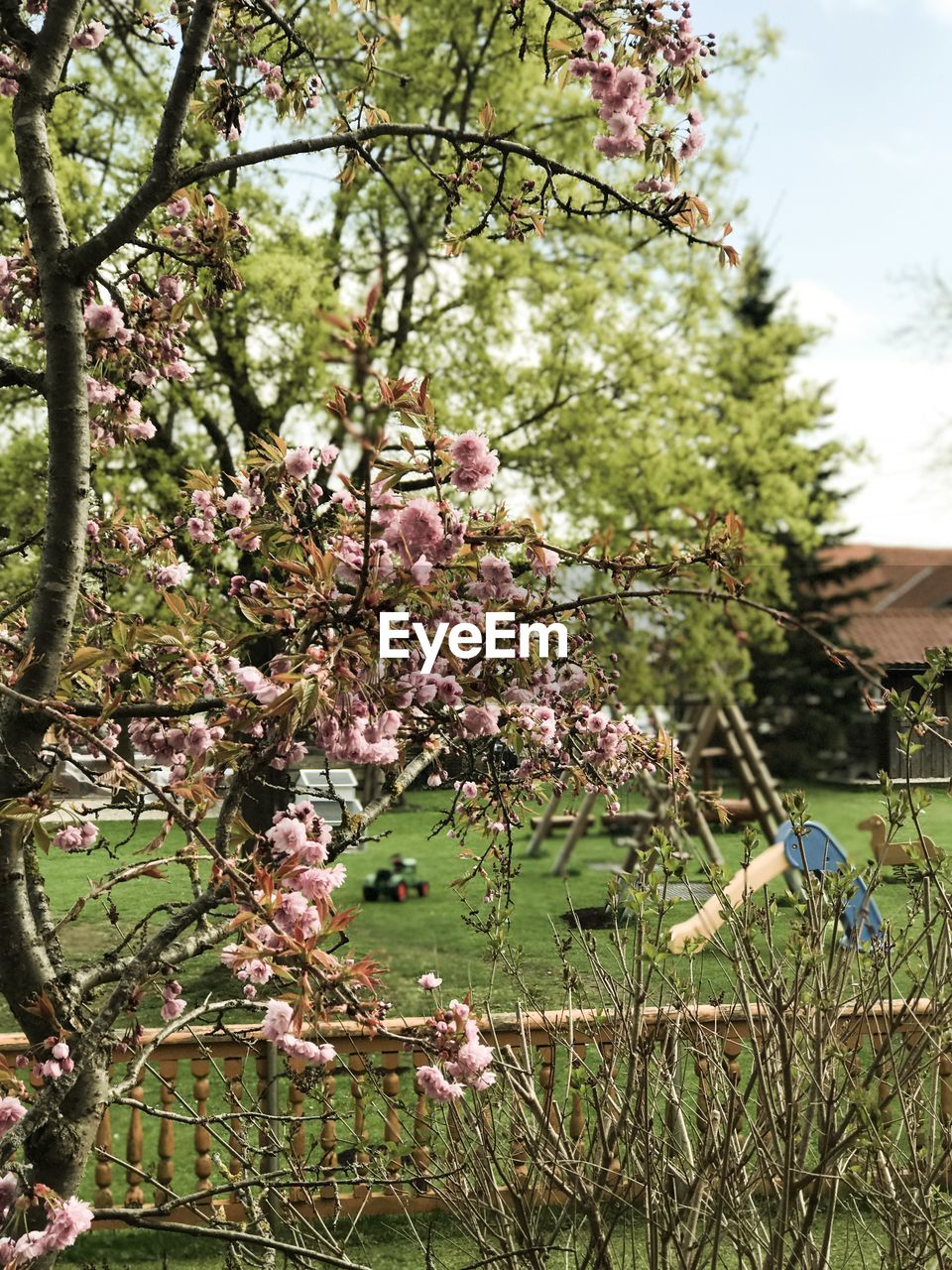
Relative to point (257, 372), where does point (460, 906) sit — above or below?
below

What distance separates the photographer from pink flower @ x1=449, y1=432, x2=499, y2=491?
196cm

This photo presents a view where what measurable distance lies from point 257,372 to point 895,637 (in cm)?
975

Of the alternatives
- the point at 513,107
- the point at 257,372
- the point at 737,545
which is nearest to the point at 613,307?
the point at 513,107

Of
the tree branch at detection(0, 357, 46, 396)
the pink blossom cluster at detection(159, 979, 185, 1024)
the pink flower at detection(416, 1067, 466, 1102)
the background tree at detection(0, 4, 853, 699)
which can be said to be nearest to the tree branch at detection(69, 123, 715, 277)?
the tree branch at detection(0, 357, 46, 396)

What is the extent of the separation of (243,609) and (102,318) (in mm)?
1090

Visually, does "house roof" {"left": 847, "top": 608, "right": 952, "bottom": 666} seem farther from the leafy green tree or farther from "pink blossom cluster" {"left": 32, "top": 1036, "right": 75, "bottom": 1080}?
"pink blossom cluster" {"left": 32, "top": 1036, "right": 75, "bottom": 1080}

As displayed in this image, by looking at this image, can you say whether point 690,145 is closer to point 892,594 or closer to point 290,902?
point 290,902

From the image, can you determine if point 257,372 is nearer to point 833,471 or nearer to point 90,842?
point 90,842

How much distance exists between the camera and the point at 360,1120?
336 centimetres

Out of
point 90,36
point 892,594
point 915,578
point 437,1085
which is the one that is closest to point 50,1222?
point 437,1085

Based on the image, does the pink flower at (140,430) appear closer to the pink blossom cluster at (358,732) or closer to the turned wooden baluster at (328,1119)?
the pink blossom cluster at (358,732)

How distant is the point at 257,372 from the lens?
30.6 ft

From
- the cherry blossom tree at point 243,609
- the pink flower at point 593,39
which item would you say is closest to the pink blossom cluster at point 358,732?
the cherry blossom tree at point 243,609

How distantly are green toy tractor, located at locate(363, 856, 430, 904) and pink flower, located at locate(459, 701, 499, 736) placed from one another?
6587mm
